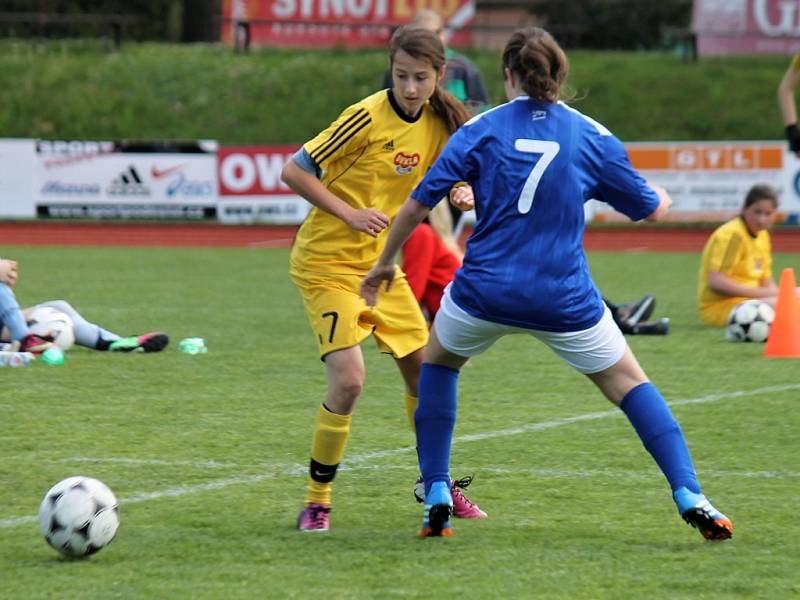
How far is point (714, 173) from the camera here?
74.6ft

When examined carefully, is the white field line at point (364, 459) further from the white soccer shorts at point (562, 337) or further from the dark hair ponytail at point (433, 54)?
the dark hair ponytail at point (433, 54)

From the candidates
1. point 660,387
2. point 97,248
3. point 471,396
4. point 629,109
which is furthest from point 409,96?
point 629,109

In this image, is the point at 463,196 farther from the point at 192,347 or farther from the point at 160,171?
the point at 160,171

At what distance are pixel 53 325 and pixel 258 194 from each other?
13525 millimetres

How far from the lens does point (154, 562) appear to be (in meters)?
4.84

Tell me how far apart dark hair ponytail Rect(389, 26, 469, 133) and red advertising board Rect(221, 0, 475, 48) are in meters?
27.4

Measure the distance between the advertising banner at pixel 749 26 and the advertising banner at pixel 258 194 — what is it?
12.9 m

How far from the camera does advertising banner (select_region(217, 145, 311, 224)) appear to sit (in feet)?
75.4

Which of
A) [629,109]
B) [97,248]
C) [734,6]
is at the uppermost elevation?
[734,6]

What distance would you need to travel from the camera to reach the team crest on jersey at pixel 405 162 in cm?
566

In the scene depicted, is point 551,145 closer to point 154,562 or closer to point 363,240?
point 363,240

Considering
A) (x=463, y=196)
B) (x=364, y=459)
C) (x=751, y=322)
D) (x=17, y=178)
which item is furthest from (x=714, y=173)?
(x=463, y=196)

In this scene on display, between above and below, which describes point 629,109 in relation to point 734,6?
below

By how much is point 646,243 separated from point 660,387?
1383cm
